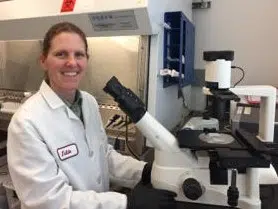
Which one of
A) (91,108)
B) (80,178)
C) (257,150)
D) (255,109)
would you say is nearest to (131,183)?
(80,178)

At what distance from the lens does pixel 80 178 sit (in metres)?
1.03

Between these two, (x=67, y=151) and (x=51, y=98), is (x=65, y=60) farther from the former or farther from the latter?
(x=67, y=151)

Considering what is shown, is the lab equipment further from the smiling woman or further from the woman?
the smiling woman

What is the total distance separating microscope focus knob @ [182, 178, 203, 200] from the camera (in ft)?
2.74

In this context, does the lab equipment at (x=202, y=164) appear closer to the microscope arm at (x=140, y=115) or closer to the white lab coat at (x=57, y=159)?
the microscope arm at (x=140, y=115)

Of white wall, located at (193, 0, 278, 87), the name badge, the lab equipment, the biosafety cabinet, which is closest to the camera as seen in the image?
the lab equipment

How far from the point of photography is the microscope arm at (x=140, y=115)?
891mm

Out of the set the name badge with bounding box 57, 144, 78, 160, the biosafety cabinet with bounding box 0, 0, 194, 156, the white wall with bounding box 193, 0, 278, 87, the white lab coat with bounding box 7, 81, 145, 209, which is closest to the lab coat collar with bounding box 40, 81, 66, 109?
the white lab coat with bounding box 7, 81, 145, 209

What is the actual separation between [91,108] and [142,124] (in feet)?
1.28

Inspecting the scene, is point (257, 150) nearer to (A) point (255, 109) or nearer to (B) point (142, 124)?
(B) point (142, 124)

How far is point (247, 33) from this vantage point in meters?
2.02

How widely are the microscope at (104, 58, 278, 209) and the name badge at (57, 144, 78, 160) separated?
260 mm

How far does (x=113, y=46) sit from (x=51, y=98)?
816 mm

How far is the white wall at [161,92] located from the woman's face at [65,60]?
464 millimetres
